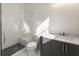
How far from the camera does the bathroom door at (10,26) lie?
1894 millimetres

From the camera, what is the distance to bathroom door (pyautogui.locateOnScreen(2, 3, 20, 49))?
1.89m

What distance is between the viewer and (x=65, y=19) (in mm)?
1793

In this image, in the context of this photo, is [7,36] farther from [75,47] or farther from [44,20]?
[75,47]

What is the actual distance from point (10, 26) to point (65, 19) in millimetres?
1106

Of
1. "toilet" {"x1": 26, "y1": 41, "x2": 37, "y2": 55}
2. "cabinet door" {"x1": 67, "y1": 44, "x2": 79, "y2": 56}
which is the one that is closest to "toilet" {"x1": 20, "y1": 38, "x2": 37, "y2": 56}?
"toilet" {"x1": 26, "y1": 41, "x2": 37, "y2": 55}

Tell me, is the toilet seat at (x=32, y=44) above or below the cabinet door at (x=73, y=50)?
above

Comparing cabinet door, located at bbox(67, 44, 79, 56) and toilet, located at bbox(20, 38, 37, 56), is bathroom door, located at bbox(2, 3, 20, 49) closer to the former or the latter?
toilet, located at bbox(20, 38, 37, 56)

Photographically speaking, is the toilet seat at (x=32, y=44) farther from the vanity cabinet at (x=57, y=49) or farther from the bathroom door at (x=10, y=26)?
the bathroom door at (x=10, y=26)

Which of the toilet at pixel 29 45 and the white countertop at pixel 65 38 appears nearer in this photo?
the white countertop at pixel 65 38

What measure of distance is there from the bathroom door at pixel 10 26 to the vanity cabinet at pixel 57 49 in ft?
1.83

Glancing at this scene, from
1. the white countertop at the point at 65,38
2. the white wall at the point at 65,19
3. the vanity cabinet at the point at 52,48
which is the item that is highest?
the white wall at the point at 65,19

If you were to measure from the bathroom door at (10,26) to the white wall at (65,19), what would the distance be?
0.69 m

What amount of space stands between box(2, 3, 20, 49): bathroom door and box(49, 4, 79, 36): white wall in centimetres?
69

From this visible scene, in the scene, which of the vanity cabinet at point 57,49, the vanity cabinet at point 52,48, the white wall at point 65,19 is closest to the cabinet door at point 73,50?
the vanity cabinet at point 57,49
